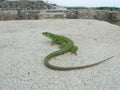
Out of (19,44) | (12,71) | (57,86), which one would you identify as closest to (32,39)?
(19,44)

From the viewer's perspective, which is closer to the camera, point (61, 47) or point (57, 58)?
point (57, 58)

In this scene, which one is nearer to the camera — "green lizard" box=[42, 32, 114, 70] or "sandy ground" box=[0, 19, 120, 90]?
"sandy ground" box=[0, 19, 120, 90]

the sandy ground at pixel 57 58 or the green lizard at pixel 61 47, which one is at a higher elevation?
the green lizard at pixel 61 47

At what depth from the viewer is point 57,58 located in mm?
6387

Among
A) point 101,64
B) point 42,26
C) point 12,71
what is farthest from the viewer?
point 42,26

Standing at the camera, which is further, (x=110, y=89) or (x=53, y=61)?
(x=53, y=61)

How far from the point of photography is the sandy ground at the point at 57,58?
200 inches

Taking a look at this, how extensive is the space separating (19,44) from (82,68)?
2097 millimetres

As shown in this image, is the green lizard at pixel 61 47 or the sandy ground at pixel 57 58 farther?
the green lizard at pixel 61 47

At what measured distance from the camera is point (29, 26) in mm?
9781

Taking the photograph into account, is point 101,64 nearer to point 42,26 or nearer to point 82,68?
point 82,68

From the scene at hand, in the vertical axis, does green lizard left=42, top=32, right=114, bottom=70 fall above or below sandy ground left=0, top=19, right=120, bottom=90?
above

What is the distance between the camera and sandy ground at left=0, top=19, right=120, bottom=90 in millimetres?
5078

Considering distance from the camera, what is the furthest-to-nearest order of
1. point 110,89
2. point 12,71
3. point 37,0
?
point 37,0
point 12,71
point 110,89
